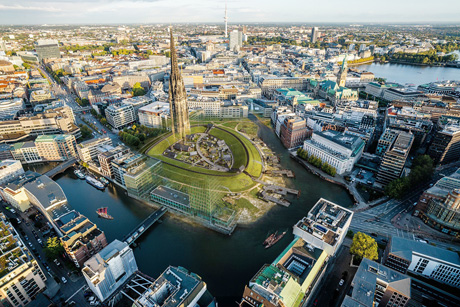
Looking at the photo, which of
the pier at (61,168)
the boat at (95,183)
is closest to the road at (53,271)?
the boat at (95,183)

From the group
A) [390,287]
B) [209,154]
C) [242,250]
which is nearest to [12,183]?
[209,154]

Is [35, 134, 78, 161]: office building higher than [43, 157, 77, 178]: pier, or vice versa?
[35, 134, 78, 161]: office building

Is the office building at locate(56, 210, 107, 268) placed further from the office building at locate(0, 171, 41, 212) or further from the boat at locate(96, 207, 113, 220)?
the office building at locate(0, 171, 41, 212)

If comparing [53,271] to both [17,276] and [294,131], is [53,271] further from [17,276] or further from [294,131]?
[294,131]

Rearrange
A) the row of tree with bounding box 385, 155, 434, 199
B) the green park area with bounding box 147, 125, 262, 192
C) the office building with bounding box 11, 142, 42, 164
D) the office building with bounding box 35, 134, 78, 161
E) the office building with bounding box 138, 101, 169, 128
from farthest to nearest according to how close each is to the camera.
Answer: the office building with bounding box 138, 101, 169, 128, the office building with bounding box 35, 134, 78, 161, the office building with bounding box 11, 142, 42, 164, the green park area with bounding box 147, 125, 262, 192, the row of tree with bounding box 385, 155, 434, 199

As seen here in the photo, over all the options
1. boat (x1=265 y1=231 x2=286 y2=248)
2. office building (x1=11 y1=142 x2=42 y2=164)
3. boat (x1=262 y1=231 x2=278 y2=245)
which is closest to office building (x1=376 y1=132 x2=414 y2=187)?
boat (x1=265 y1=231 x2=286 y2=248)

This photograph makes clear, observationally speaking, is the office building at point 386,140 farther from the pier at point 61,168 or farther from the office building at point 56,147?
the office building at point 56,147

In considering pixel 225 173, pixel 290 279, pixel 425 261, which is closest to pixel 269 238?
pixel 290 279

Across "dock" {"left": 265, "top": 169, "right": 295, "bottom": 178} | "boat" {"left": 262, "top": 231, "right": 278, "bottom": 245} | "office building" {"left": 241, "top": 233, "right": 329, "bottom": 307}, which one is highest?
"office building" {"left": 241, "top": 233, "right": 329, "bottom": 307}
